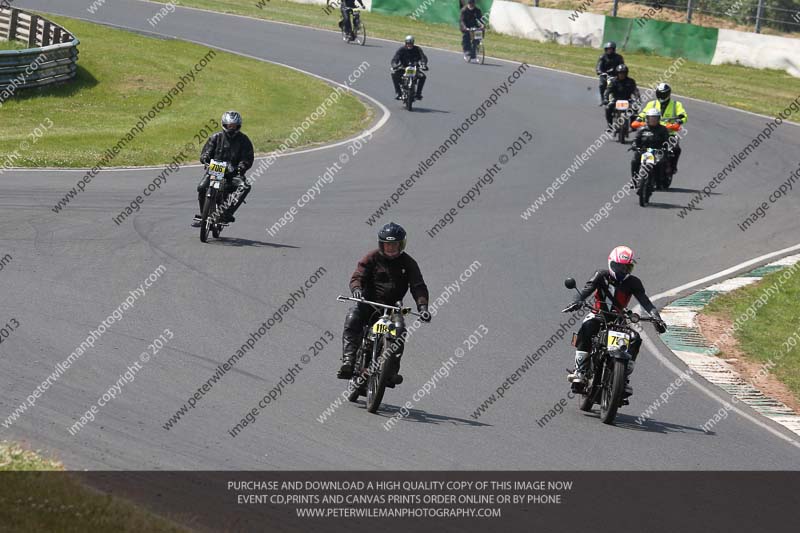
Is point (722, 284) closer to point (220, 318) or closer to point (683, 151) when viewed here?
point (220, 318)

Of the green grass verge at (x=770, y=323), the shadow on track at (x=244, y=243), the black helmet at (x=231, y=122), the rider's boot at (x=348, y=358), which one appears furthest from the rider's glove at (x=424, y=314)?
the black helmet at (x=231, y=122)

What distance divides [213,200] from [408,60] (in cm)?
1529

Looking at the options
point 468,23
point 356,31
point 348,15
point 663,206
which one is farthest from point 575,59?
point 663,206

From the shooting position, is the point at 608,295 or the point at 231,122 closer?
the point at 608,295

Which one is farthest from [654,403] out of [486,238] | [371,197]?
[371,197]

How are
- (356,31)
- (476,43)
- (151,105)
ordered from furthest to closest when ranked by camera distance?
(356,31) < (476,43) < (151,105)

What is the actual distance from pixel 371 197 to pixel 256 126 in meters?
8.02

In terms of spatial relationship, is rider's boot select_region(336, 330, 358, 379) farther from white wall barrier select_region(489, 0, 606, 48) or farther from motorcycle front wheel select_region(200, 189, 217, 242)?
white wall barrier select_region(489, 0, 606, 48)

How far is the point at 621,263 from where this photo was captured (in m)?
11.8

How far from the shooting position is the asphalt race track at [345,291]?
1009 centimetres

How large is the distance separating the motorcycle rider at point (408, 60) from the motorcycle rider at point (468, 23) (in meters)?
7.95

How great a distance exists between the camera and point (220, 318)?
13.9 metres

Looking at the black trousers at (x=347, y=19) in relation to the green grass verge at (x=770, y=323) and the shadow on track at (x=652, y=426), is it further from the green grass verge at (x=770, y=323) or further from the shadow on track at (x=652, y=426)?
the shadow on track at (x=652, y=426)
